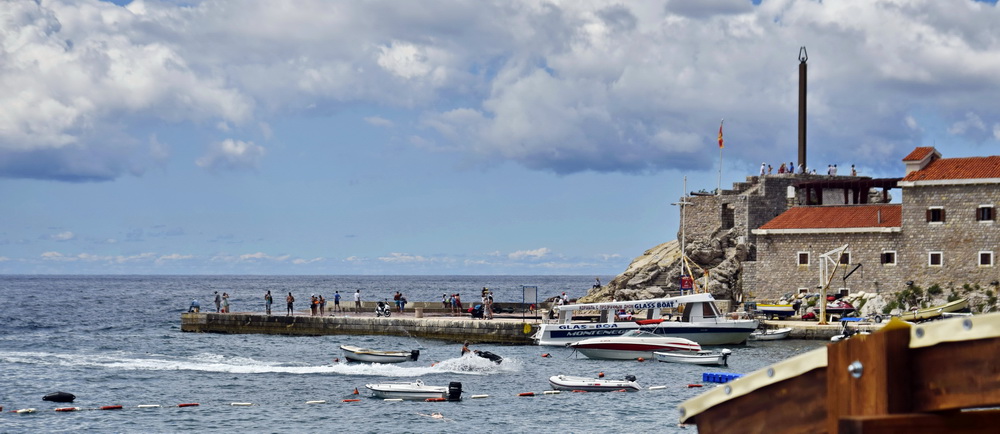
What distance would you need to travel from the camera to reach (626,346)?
49156 mm

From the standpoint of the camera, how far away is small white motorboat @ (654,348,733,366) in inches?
1788

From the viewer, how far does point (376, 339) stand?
60.1 meters

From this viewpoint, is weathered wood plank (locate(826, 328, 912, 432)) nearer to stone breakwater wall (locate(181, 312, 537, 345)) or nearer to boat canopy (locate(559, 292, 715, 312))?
boat canopy (locate(559, 292, 715, 312))

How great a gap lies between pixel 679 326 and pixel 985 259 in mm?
17737

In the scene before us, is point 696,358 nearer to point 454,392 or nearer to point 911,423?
point 454,392

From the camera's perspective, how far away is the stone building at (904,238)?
188 feet

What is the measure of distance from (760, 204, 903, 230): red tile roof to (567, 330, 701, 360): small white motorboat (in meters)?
17.2

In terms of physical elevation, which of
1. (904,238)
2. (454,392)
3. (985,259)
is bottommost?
(454,392)

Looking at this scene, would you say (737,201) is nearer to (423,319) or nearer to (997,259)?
(997,259)

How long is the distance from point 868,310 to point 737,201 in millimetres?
13729

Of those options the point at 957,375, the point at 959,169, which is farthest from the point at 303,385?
the point at 959,169

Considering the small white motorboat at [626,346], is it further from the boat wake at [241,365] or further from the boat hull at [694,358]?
the boat wake at [241,365]

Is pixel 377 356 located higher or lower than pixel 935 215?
lower

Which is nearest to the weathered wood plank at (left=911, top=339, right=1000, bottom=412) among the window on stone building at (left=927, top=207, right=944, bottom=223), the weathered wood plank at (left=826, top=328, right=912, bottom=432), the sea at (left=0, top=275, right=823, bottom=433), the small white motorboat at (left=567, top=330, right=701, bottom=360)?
the weathered wood plank at (left=826, top=328, right=912, bottom=432)
